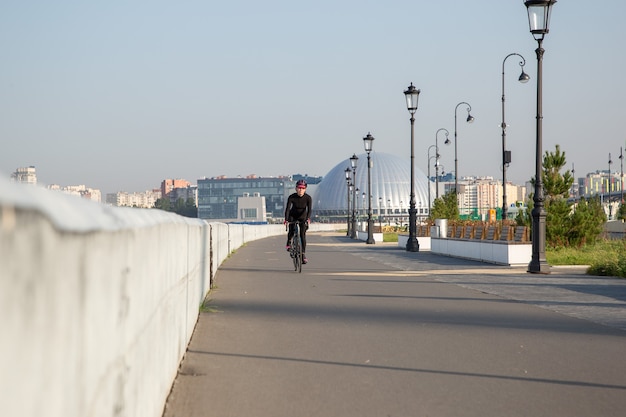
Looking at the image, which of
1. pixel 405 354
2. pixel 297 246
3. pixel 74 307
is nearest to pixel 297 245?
pixel 297 246

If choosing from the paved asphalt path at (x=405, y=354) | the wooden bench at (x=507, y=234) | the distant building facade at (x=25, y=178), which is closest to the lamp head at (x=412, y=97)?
the wooden bench at (x=507, y=234)

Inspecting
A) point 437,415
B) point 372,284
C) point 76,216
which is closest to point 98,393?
point 76,216

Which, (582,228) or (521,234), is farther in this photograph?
(582,228)

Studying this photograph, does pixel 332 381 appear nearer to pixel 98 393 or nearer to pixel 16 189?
pixel 98 393

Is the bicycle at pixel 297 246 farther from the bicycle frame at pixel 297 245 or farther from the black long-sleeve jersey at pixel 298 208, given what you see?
the black long-sleeve jersey at pixel 298 208

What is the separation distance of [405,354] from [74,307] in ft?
20.5

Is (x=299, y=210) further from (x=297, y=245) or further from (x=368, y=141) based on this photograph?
(x=368, y=141)

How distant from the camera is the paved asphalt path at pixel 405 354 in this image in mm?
6211

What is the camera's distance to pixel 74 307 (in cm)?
250

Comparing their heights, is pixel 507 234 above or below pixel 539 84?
below

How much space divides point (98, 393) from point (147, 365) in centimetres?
175

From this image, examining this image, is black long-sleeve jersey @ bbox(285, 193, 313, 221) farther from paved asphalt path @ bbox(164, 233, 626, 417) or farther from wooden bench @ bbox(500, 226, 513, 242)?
wooden bench @ bbox(500, 226, 513, 242)

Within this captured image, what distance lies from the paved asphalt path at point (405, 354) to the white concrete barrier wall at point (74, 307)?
1709mm

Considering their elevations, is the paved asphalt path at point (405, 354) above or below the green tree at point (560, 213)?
below
